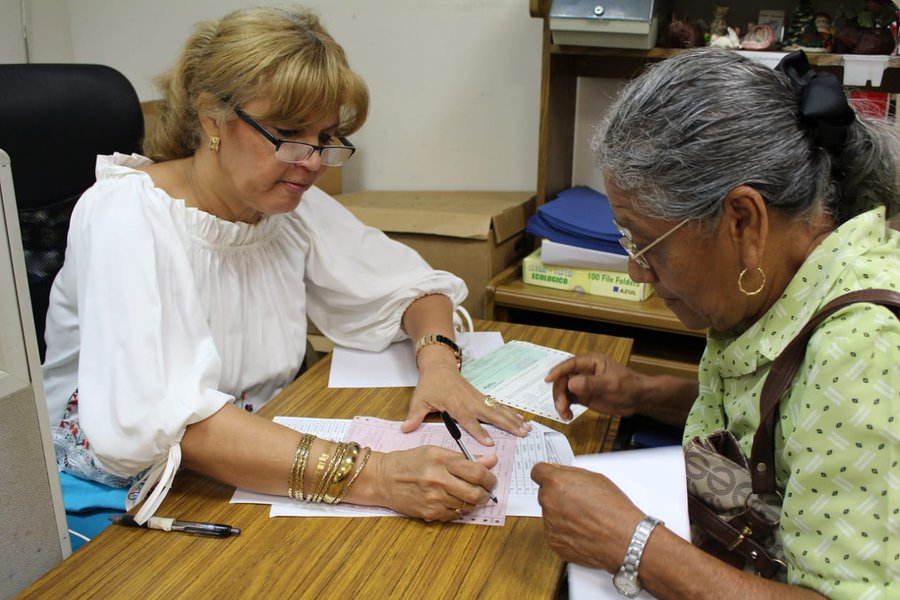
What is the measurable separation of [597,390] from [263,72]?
2.59 feet

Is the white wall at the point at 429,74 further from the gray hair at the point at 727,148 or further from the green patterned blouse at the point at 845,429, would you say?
the green patterned blouse at the point at 845,429

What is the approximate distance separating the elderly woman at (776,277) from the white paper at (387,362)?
0.52 m

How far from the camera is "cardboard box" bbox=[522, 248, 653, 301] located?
2.02m

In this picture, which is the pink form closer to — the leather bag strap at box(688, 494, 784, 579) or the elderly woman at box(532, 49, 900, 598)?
the elderly woman at box(532, 49, 900, 598)

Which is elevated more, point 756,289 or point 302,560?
point 756,289

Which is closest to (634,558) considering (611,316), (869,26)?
(611,316)

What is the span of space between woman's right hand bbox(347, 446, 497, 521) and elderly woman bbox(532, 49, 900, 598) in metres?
0.09

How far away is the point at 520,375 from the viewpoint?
4.92 feet

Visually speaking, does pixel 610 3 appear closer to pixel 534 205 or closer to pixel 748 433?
pixel 534 205

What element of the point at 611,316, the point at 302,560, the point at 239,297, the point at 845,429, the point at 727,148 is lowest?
the point at 611,316

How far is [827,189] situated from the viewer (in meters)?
0.94

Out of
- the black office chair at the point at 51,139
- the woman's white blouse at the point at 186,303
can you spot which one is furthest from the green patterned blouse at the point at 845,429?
the black office chair at the point at 51,139

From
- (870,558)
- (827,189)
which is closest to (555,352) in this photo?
(827,189)

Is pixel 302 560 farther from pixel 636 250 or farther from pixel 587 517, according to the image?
pixel 636 250
